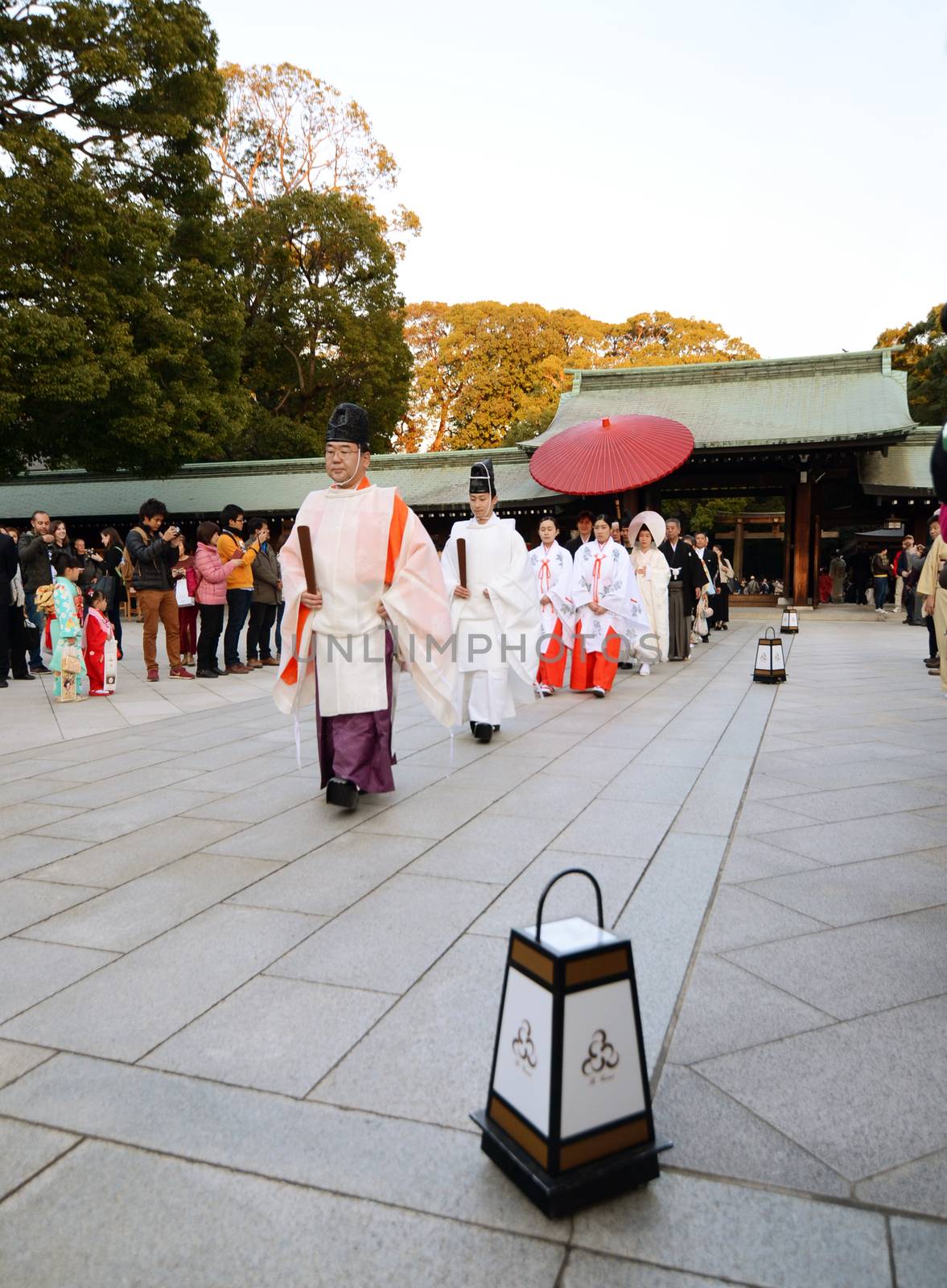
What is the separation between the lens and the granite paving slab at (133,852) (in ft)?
11.6

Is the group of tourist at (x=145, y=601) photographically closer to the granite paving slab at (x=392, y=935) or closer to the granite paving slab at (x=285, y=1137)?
the granite paving slab at (x=392, y=935)

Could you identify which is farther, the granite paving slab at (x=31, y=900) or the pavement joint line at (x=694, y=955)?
the granite paving slab at (x=31, y=900)

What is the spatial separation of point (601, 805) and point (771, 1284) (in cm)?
297

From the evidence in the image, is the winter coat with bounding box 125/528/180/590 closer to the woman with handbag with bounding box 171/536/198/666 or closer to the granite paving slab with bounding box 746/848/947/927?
the woman with handbag with bounding box 171/536/198/666

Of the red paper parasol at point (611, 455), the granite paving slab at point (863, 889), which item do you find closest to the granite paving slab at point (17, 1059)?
the granite paving slab at point (863, 889)

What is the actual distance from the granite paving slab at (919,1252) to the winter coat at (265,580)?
945 centimetres

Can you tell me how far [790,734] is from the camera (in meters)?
6.32

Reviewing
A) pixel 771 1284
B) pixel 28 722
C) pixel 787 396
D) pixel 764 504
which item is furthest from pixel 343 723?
pixel 764 504

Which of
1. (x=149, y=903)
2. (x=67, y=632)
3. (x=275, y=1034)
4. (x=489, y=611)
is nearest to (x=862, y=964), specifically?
(x=275, y=1034)

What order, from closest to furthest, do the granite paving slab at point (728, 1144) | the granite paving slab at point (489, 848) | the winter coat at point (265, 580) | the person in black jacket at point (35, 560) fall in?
the granite paving slab at point (728, 1144), the granite paving slab at point (489, 848), the person in black jacket at point (35, 560), the winter coat at point (265, 580)

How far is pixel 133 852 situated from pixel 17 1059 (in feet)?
5.31

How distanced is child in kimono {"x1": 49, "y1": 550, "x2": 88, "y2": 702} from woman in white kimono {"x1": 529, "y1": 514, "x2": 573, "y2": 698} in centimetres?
440

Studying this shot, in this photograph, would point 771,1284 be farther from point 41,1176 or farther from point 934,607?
point 934,607

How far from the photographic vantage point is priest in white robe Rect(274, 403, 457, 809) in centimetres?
446
